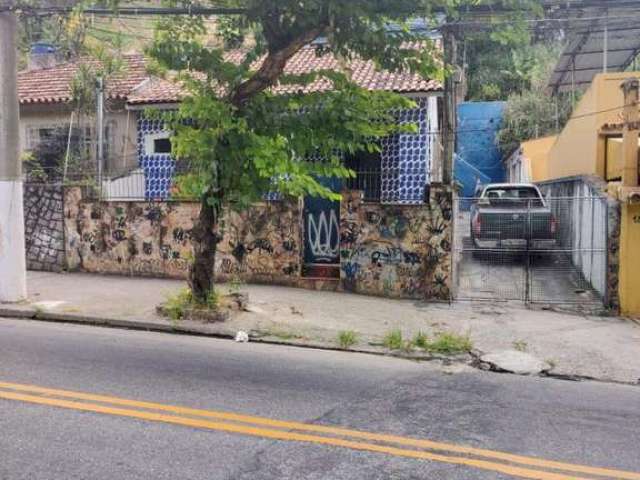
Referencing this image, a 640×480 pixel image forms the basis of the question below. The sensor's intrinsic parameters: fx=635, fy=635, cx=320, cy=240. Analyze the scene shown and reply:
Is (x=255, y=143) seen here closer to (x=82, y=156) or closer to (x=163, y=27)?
(x=163, y=27)

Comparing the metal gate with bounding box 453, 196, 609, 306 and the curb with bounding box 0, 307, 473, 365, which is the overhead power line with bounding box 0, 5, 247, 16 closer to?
the curb with bounding box 0, 307, 473, 365

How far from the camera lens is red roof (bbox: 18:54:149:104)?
57.7ft

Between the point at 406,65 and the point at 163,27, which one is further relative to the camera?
the point at 163,27

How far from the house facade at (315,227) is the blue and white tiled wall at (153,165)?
0.11 feet

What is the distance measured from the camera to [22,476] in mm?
Result: 4012

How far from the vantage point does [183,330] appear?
8.91m

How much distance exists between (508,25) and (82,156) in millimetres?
12287

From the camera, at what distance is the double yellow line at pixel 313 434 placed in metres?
4.38

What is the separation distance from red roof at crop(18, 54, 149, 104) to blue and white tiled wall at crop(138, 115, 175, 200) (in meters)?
1.23

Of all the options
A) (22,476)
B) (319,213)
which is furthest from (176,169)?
(22,476)

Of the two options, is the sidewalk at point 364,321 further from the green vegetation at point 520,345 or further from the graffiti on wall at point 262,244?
the graffiti on wall at point 262,244

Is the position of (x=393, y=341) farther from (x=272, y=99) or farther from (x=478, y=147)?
(x=478, y=147)

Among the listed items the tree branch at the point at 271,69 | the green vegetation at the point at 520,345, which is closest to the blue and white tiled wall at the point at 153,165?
the tree branch at the point at 271,69

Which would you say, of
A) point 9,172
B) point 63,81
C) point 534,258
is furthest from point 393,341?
point 63,81
